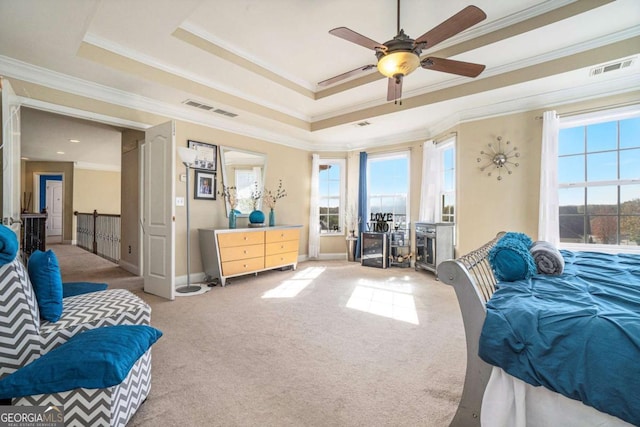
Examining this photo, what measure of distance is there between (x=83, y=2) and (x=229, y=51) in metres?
1.52

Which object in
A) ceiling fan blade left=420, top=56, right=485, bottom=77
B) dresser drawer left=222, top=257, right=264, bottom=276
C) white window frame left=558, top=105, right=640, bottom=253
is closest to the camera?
ceiling fan blade left=420, top=56, right=485, bottom=77

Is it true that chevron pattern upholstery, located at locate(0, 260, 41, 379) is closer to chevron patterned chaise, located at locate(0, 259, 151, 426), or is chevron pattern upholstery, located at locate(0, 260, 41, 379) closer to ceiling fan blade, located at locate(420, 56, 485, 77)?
chevron patterned chaise, located at locate(0, 259, 151, 426)

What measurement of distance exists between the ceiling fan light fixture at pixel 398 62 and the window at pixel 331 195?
164 inches

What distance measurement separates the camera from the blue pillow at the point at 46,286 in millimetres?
1557

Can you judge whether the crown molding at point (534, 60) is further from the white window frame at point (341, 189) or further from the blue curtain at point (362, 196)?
the white window frame at point (341, 189)

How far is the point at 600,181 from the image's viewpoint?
3584mm

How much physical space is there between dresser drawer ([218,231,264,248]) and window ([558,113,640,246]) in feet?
14.3

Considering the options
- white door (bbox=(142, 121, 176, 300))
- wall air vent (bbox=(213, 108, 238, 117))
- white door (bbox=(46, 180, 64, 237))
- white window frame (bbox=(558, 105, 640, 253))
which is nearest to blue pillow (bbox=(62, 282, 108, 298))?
white door (bbox=(142, 121, 176, 300))

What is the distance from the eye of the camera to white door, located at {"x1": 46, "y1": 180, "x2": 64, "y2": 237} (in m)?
9.88

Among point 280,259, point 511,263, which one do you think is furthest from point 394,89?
point 280,259

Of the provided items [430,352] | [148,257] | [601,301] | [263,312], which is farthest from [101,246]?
[601,301]

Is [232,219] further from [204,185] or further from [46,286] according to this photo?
[46,286]

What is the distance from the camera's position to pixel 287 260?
17.0ft

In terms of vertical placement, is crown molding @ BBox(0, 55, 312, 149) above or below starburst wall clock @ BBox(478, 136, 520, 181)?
above
